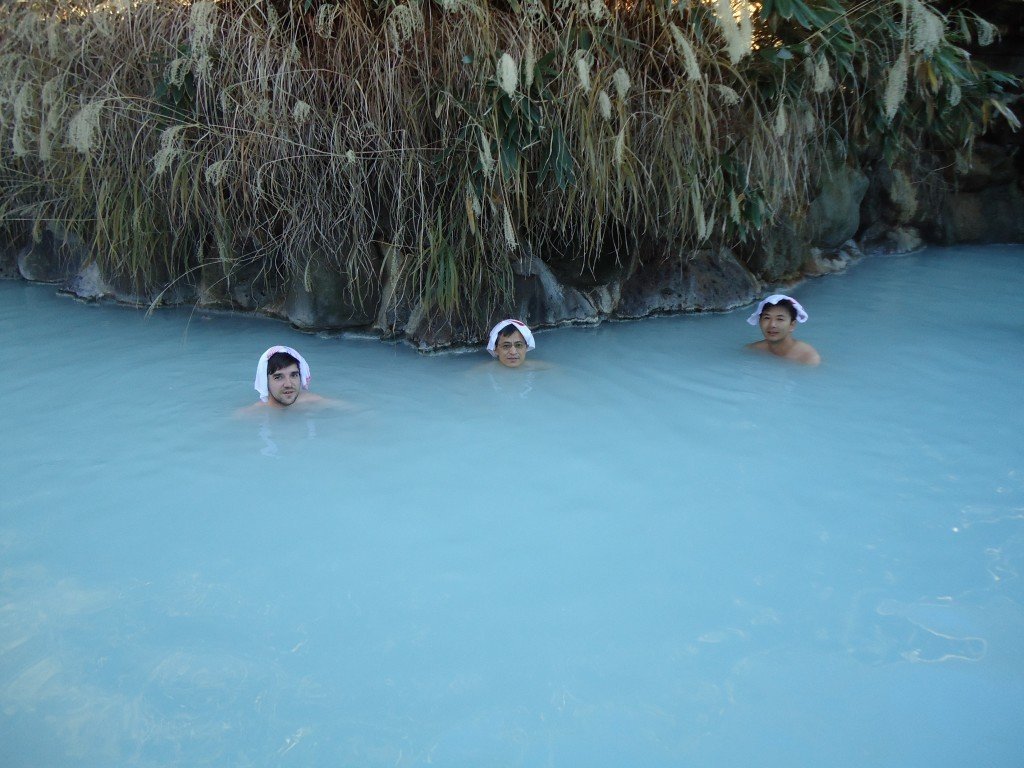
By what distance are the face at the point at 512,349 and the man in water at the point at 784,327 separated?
137 centimetres

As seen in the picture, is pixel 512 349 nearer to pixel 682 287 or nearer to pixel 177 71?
pixel 682 287

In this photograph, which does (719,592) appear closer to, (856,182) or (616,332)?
(616,332)

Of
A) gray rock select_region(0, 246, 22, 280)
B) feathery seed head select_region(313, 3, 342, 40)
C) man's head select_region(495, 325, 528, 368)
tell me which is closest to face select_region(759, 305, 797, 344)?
man's head select_region(495, 325, 528, 368)

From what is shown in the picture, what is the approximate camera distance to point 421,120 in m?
4.88

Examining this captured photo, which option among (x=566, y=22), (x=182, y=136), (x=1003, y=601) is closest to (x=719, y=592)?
(x=1003, y=601)

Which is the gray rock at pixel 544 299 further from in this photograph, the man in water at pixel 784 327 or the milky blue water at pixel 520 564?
the man in water at pixel 784 327

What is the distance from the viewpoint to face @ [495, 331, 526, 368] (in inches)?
187

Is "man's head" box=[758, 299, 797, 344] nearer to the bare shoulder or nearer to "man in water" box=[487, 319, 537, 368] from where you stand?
the bare shoulder

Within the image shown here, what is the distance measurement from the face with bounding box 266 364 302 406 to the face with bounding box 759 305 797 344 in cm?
256

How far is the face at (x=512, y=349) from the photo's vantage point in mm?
4742

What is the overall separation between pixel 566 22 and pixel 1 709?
429 centimetres

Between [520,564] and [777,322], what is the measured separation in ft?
8.51

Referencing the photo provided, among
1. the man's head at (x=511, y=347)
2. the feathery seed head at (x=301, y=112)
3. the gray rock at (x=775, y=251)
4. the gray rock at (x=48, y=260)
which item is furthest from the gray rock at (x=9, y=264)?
the gray rock at (x=775, y=251)

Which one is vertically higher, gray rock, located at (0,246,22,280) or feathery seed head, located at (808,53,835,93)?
feathery seed head, located at (808,53,835,93)
